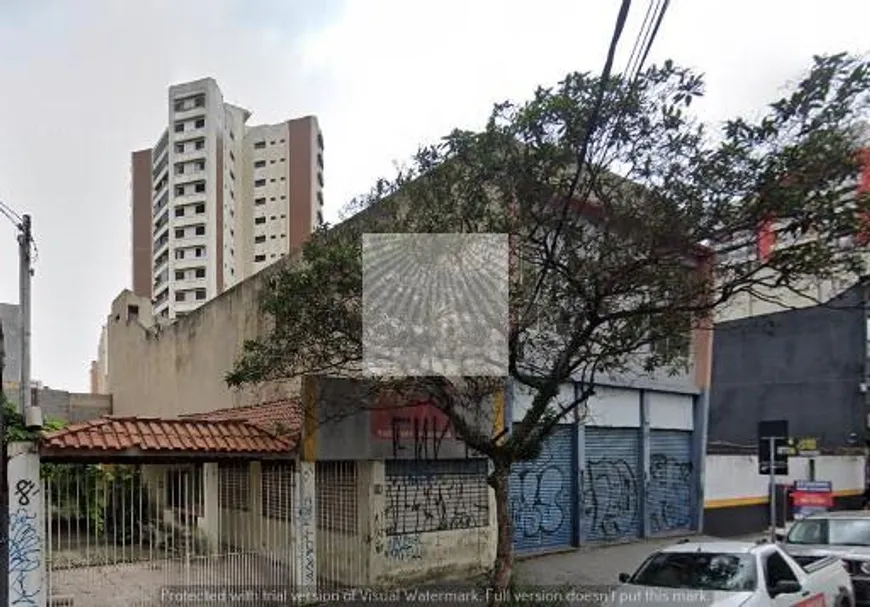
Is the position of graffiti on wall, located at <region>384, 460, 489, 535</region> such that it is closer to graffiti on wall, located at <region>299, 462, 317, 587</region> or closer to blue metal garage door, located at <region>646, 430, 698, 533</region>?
graffiti on wall, located at <region>299, 462, 317, 587</region>

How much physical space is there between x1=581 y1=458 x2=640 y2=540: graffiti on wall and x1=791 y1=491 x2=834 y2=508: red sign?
3.61 meters

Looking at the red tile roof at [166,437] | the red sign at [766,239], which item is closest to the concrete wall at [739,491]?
the red sign at [766,239]

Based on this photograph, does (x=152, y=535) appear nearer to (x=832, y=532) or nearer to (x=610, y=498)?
(x=832, y=532)

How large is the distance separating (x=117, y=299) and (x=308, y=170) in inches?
1737

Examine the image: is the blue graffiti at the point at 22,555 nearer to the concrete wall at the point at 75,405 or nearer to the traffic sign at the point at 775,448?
the traffic sign at the point at 775,448

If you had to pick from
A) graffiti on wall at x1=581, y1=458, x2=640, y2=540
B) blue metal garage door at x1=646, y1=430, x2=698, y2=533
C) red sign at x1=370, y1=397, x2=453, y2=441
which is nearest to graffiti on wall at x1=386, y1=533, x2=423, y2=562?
red sign at x1=370, y1=397, x2=453, y2=441

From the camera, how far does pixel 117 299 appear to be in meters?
28.5

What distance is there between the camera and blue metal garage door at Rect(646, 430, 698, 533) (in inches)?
702

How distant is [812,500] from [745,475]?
2.72 meters

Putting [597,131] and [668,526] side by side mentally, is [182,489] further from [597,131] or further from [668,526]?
[668,526]

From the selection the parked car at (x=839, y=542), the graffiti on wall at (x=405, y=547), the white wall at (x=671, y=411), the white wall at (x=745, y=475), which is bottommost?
the white wall at (x=745, y=475)

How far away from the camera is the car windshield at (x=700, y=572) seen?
772 centimetres

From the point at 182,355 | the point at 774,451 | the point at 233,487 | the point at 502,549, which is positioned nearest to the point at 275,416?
the point at 233,487

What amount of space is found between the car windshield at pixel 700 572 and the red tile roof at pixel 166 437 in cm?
522
